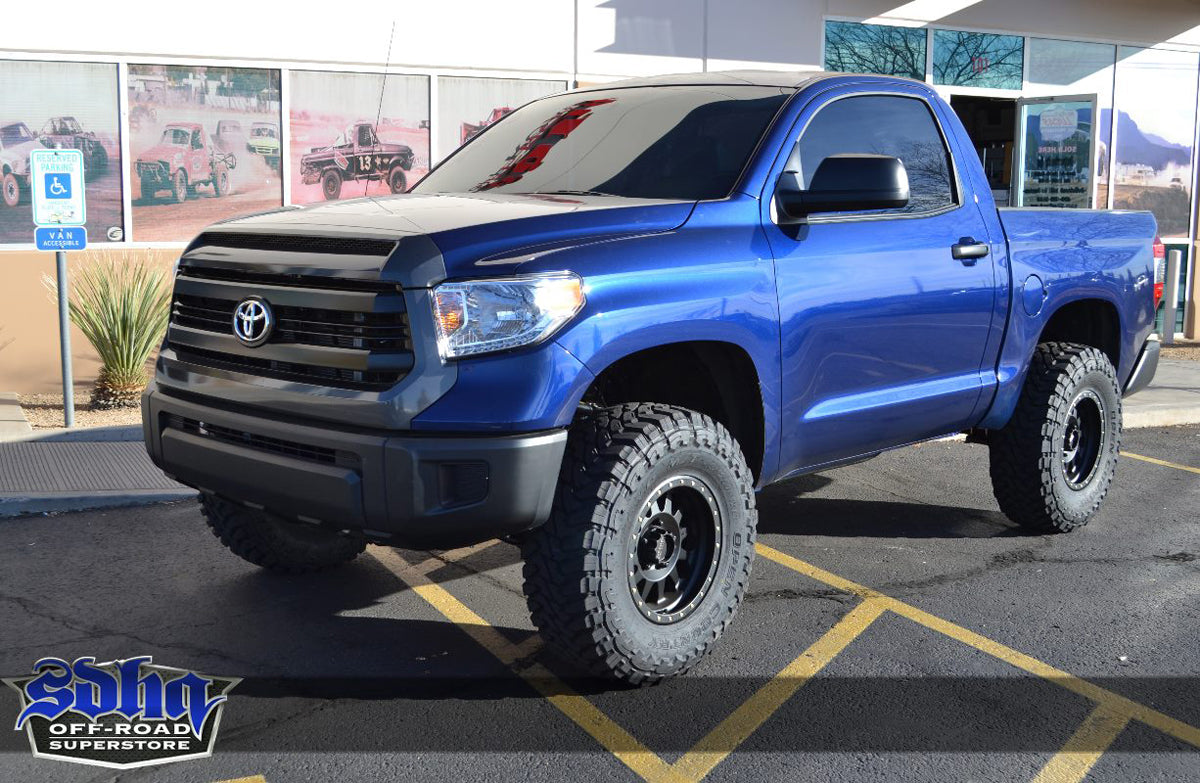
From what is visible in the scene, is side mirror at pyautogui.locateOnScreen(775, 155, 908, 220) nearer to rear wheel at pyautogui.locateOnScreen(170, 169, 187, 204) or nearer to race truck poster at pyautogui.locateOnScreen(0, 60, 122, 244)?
race truck poster at pyautogui.locateOnScreen(0, 60, 122, 244)

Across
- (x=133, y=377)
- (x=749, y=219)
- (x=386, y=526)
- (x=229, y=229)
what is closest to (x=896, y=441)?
(x=749, y=219)

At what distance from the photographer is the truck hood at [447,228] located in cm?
350

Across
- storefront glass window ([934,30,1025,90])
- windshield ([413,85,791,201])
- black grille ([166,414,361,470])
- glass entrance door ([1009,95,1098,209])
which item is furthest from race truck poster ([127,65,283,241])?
glass entrance door ([1009,95,1098,209])

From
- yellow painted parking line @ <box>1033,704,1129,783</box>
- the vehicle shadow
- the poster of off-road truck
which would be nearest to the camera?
yellow painted parking line @ <box>1033,704,1129,783</box>

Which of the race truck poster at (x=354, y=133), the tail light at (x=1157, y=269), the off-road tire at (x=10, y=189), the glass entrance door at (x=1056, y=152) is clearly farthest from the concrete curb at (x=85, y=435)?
the glass entrance door at (x=1056, y=152)

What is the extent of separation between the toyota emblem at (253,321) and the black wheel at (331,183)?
7.13 metres

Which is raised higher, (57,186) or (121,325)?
(57,186)

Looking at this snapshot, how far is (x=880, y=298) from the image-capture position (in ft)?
15.1

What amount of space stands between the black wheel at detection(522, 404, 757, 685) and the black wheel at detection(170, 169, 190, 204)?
293 inches

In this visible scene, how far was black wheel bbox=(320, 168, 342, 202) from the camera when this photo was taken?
10.7m

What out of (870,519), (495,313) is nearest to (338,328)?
(495,313)

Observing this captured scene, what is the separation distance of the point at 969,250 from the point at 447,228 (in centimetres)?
244

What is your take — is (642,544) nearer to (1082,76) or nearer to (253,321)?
(253,321)

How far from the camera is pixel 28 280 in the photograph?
9.77m
